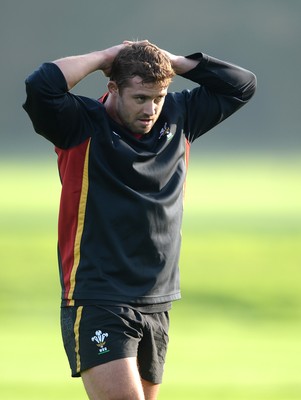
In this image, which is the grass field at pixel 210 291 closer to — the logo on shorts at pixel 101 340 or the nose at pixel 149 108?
the logo on shorts at pixel 101 340

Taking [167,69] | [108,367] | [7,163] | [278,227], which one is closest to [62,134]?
[167,69]

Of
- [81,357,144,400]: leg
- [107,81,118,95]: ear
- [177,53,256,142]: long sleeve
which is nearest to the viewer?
[81,357,144,400]: leg

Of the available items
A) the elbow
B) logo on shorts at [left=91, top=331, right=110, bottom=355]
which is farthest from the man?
the elbow

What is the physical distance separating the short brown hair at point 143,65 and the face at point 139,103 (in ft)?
0.08

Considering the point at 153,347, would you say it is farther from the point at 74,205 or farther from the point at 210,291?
the point at 210,291

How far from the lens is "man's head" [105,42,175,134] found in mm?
4672

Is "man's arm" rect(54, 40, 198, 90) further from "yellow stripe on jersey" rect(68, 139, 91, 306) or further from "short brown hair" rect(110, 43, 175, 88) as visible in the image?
"yellow stripe on jersey" rect(68, 139, 91, 306)

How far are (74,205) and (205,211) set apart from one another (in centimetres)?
1297

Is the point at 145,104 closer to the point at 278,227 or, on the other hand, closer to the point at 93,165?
the point at 93,165

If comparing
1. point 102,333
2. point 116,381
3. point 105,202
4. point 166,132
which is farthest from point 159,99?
point 116,381

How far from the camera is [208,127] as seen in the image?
517 centimetres

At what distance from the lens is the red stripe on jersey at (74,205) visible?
15.3ft

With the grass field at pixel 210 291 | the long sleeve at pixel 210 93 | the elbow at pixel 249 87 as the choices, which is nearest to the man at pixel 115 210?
the long sleeve at pixel 210 93

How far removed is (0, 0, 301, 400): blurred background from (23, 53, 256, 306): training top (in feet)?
7.84
